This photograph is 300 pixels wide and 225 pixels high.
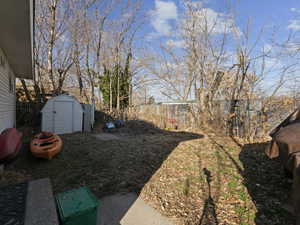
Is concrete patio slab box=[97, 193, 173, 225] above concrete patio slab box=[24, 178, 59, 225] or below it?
below

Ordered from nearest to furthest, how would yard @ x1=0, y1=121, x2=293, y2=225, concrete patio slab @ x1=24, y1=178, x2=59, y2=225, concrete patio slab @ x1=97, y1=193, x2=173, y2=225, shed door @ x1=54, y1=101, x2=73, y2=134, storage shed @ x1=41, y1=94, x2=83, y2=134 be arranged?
concrete patio slab @ x1=24, y1=178, x2=59, y2=225 → concrete patio slab @ x1=97, y1=193, x2=173, y2=225 → yard @ x1=0, y1=121, x2=293, y2=225 → storage shed @ x1=41, y1=94, x2=83, y2=134 → shed door @ x1=54, y1=101, x2=73, y2=134

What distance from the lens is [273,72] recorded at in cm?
603

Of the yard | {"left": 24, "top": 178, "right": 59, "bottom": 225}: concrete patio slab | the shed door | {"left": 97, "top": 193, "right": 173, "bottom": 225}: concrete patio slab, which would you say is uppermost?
the shed door

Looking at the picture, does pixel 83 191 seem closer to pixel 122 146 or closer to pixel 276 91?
pixel 122 146

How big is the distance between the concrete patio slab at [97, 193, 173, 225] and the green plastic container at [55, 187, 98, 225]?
548 millimetres

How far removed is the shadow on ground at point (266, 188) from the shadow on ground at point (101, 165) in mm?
1815

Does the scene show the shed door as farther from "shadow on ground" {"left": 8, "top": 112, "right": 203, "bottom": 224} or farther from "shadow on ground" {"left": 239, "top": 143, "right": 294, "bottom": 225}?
"shadow on ground" {"left": 239, "top": 143, "right": 294, "bottom": 225}

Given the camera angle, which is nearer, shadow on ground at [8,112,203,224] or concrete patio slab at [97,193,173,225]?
concrete patio slab at [97,193,173,225]

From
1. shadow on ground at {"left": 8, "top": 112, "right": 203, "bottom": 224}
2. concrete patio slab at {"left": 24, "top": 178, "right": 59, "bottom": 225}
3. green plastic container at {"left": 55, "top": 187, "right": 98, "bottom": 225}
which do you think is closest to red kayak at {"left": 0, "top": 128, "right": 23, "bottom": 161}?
concrete patio slab at {"left": 24, "top": 178, "right": 59, "bottom": 225}

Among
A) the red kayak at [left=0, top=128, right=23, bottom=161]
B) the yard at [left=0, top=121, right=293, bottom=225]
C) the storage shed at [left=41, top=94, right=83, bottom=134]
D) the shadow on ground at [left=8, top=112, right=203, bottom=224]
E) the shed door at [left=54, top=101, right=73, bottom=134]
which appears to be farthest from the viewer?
the shed door at [left=54, top=101, right=73, bottom=134]

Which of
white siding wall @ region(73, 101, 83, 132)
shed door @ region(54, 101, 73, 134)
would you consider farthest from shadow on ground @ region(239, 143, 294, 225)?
shed door @ region(54, 101, 73, 134)

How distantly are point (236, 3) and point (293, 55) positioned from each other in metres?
3.03

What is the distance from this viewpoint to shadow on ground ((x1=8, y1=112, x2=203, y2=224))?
314 cm

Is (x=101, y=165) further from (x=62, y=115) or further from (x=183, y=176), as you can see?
(x=62, y=115)
